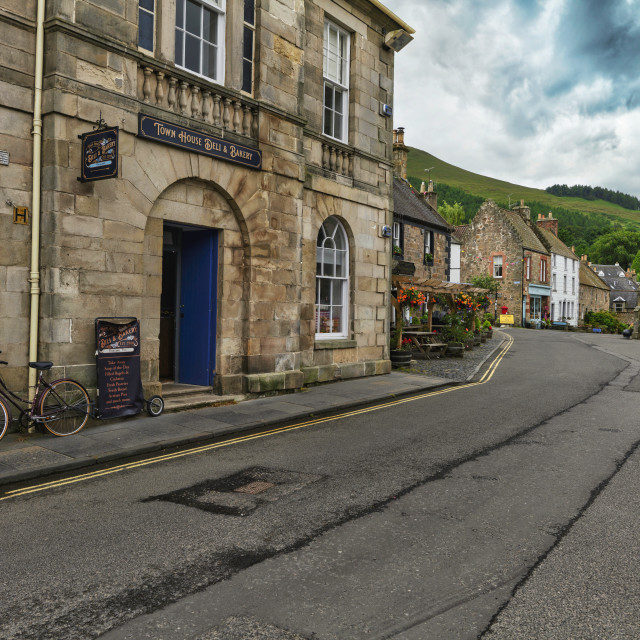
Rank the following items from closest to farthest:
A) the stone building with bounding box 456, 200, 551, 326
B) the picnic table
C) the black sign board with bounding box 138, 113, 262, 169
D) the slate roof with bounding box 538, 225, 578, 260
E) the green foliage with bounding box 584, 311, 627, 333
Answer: the black sign board with bounding box 138, 113, 262, 169 < the picnic table < the stone building with bounding box 456, 200, 551, 326 < the green foliage with bounding box 584, 311, 627, 333 < the slate roof with bounding box 538, 225, 578, 260

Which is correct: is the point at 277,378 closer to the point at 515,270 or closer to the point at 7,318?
the point at 7,318

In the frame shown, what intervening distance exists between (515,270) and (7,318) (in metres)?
47.9

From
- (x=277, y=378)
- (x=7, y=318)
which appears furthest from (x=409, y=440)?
(x=7, y=318)

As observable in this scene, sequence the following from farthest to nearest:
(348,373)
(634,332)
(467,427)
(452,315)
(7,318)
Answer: (634,332) → (452,315) → (348,373) → (467,427) → (7,318)

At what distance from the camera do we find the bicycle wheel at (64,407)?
7.79 m

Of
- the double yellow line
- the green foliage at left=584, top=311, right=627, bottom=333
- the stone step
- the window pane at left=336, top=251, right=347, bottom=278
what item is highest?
the window pane at left=336, top=251, right=347, bottom=278

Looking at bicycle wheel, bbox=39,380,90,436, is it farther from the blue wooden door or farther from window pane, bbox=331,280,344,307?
window pane, bbox=331,280,344,307

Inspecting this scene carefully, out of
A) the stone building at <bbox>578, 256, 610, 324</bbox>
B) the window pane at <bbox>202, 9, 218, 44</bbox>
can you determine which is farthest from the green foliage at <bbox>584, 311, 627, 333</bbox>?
the window pane at <bbox>202, 9, 218, 44</bbox>

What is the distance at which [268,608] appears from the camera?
11.3ft

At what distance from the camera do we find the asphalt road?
334cm

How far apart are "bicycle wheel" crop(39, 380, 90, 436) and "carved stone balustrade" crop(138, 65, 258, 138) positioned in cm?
472

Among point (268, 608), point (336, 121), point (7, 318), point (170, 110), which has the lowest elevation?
point (268, 608)

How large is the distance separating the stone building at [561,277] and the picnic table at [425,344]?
39.5m

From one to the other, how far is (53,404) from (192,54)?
21.3 feet
